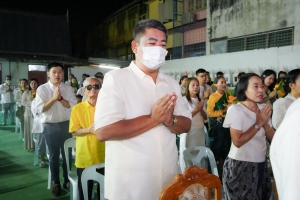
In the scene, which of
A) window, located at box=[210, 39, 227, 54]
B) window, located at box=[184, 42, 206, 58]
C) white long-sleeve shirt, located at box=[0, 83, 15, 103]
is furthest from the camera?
window, located at box=[184, 42, 206, 58]

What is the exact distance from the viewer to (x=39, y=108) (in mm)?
3645

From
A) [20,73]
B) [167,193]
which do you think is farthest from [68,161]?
[20,73]

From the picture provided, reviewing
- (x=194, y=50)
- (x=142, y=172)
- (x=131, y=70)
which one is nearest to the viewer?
(x=142, y=172)

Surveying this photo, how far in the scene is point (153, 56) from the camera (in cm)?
152

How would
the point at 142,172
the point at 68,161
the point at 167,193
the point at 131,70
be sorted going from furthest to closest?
1. the point at 68,161
2. the point at 131,70
3. the point at 142,172
4. the point at 167,193

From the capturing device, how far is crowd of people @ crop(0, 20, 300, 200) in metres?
1.46

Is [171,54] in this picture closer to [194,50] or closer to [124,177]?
[194,50]

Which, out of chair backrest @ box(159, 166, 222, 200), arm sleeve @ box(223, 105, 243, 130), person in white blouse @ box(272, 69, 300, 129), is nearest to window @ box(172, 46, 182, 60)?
person in white blouse @ box(272, 69, 300, 129)

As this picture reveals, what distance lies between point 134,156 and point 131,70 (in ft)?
1.66

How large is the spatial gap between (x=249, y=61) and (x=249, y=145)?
7456 millimetres

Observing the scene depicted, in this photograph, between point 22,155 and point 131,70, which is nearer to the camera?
point 131,70

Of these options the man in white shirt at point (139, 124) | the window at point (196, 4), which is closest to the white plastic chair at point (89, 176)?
the man in white shirt at point (139, 124)

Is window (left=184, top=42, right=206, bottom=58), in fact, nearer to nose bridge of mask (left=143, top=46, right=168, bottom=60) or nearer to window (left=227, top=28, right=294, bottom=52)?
window (left=227, top=28, right=294, bottom=52)

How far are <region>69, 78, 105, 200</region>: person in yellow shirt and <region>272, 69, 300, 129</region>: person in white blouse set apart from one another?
1826 millimetres
